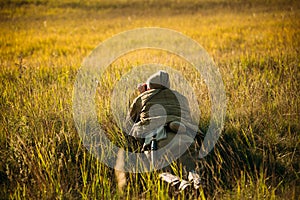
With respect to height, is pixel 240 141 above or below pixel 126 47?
below

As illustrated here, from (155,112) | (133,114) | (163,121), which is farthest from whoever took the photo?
(133,114)

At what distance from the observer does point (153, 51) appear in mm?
8289

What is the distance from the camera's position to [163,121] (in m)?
3.24

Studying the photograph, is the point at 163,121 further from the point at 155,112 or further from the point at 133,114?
the point at 133,114

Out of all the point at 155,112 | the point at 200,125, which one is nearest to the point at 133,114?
the point at 155,112

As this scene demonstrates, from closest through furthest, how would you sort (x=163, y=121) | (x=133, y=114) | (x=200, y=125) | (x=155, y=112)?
(x=163, y=121)
(x=155, y=112)
(x=133, y=114)
(x=200, y=125)

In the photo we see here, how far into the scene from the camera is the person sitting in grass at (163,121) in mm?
2959

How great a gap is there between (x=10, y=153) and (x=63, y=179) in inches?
21.6

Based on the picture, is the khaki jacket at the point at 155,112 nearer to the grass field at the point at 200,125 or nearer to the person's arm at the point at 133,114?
the person's arm at the point at 133,114

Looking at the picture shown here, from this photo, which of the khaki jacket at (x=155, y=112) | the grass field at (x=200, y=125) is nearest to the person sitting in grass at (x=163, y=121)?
the khaki jacket at (x=155, y=112)

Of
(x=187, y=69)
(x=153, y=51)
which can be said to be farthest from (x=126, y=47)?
(x=187, y=69)

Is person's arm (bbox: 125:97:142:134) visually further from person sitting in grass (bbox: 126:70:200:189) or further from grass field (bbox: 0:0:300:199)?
grass field (bbox: 0:0:300:199)

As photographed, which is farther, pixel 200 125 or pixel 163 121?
pixel 200 125

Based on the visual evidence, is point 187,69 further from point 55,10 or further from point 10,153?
point 55,10
